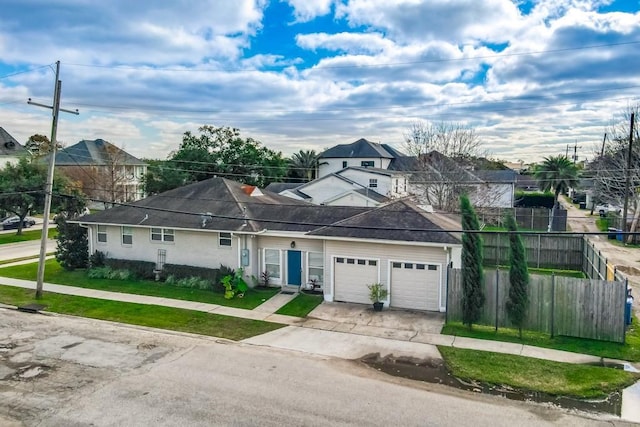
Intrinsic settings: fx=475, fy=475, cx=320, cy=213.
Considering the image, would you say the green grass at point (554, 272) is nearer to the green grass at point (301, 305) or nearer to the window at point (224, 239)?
the green grass at point (301, 305)

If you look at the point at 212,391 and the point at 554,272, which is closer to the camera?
the point at 212,391

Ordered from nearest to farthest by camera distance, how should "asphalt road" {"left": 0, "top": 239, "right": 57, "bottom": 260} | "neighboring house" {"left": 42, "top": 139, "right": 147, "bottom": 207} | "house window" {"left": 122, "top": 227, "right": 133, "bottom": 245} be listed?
"house window" {"left": 122, "top": 227, "right": 133, "bottom": 245} < "asphalt road" {"left": 0, "top": 239, "right": 57, "bottom": 260} < "neighboring house" {"left": 42, "top": 139, "right": 147, "bottom": 207}

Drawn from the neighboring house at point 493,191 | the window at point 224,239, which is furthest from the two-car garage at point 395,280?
the neighboring house at point 493,191

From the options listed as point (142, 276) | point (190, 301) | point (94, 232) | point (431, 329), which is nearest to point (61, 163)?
point (94, 232)

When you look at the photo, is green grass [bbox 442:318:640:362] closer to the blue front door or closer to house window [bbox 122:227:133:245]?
the blue front door

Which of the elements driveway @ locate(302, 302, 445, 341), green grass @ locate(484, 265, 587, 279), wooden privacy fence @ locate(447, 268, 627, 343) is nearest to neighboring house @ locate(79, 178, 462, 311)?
driveway @ locate(302, 302, 445, 341)

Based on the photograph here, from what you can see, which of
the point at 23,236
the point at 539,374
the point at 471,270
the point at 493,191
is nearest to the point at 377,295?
the point at 471,270

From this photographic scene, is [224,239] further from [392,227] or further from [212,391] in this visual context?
[212,391]
